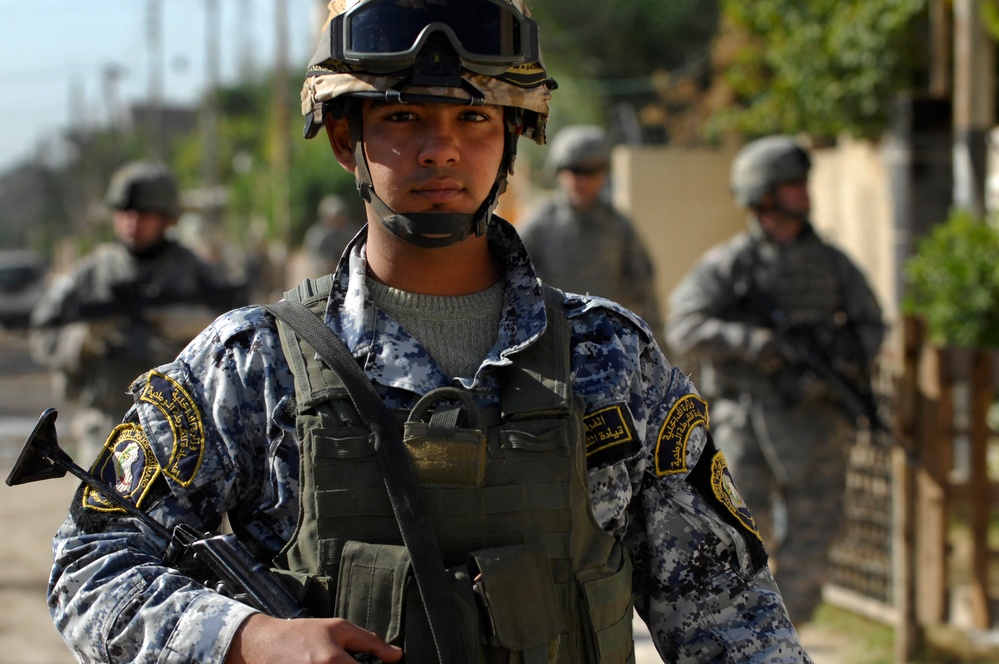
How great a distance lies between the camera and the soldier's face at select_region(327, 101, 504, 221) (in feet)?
6.57

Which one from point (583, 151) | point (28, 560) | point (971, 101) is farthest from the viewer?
point (971, 101)

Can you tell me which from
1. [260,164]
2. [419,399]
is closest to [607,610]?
[419,399]

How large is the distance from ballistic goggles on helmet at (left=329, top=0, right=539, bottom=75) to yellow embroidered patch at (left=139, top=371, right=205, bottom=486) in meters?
0.54

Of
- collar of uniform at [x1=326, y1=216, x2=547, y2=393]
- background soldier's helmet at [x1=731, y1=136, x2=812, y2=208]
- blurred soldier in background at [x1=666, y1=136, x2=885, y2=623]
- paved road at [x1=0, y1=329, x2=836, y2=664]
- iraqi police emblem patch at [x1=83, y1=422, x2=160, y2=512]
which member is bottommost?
paved road at [x1=0, y1=329, x2=836, y2=664]

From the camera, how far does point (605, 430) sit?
6.51 feet

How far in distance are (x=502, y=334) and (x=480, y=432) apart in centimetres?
20

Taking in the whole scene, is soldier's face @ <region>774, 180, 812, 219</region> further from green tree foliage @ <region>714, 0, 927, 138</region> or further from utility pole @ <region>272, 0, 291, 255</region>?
utility pole @ <region>272, 0, 291, 255</region>

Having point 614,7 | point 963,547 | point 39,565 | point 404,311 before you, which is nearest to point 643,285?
point 963,547

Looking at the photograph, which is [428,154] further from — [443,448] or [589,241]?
[589,241]

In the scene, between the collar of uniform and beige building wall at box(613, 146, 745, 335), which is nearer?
the collar of uniform

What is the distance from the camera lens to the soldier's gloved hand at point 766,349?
591cm

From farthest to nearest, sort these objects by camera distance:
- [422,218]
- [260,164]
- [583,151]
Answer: [260,164]
[583,151]
[422,218]

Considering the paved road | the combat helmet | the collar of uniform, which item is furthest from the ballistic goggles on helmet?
the paved road

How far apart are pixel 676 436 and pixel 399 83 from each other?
66 cm
